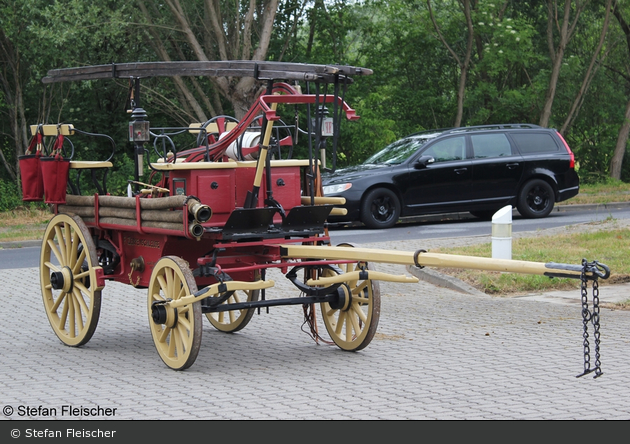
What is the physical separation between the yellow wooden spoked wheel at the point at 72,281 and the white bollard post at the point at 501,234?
5.17 meters

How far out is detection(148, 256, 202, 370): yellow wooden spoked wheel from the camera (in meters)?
6.93

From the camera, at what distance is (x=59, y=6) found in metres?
20.1

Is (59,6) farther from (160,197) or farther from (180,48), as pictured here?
(160,197)

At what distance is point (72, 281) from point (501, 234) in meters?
5.44

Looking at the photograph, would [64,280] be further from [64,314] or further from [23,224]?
[23,224]

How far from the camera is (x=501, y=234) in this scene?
11.5 meters

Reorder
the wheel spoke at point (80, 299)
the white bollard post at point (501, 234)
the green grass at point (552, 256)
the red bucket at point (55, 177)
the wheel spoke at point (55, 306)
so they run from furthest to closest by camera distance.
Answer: the white bollard post at point (501, 234)
the green grass at point (552, 256)
the wheel spoke at point (55, 306)
the red bucket at point (55, 177)
the wheel spoke at point (80, 299)

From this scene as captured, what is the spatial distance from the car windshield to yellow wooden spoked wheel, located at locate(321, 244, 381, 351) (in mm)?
10560

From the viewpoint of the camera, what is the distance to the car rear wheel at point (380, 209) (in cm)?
1772

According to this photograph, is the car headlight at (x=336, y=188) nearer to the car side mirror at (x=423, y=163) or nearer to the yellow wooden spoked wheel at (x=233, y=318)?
the car side mirror at (x=423, y=163)

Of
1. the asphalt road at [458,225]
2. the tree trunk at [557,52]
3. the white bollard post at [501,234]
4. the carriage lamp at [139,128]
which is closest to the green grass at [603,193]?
the asphalt road at [458,225]

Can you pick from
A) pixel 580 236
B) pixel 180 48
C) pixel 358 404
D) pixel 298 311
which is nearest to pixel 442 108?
pixel 180 48

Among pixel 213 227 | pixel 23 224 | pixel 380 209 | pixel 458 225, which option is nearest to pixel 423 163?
pixel 380 209
